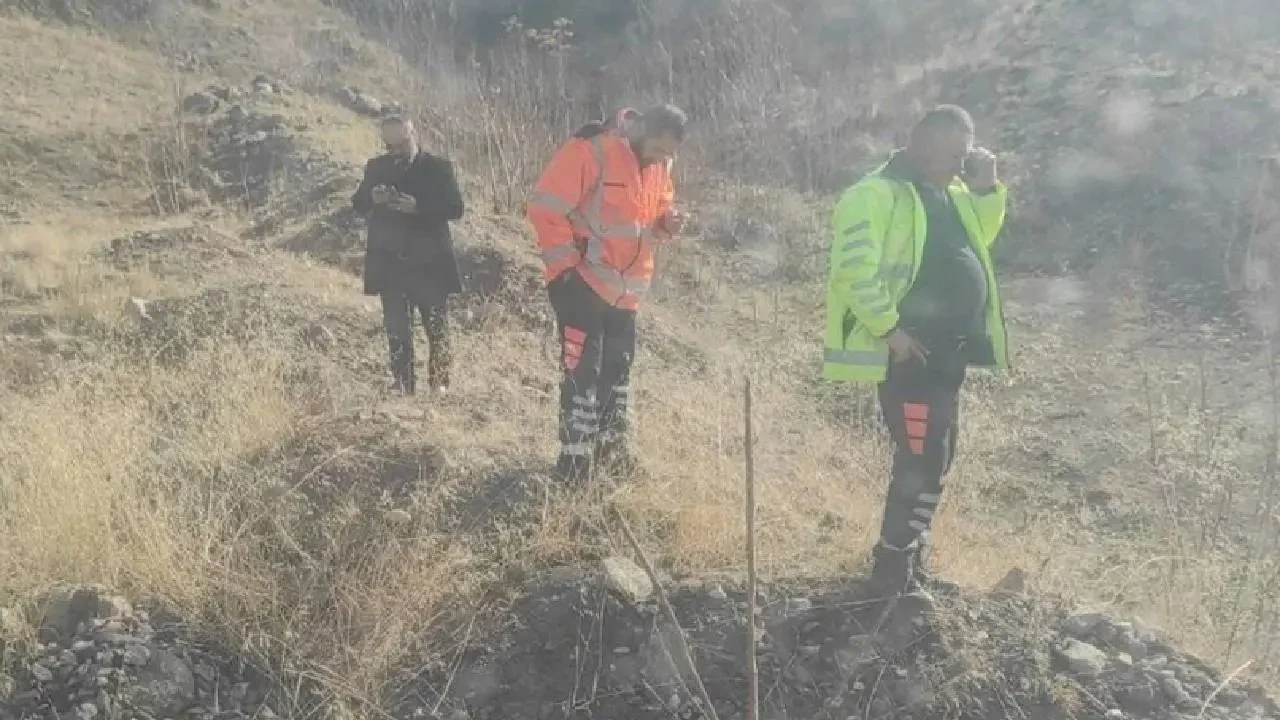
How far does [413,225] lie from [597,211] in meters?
1.68

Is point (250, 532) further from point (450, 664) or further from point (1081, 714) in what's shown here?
point (1081, 714)

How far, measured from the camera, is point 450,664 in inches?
125

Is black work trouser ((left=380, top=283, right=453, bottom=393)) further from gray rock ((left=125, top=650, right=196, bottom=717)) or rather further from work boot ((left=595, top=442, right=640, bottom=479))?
gray rock ((left=125, top=650, right=196, bottom=717))

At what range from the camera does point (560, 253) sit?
393cm

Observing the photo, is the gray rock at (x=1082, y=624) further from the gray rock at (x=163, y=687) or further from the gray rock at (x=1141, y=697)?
the gray rock at (x=163, y=687)

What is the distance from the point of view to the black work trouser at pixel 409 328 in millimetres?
5477

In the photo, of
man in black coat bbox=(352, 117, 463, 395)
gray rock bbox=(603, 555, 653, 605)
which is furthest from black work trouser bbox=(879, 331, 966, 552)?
man in black coat bbox=(352, 117, 463, 395)

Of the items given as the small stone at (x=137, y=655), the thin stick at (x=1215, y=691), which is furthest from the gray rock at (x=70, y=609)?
the thin stick at (x=1215, y=691)

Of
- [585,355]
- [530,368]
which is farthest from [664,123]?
[530,368]

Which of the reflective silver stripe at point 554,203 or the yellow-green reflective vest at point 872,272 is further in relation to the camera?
the reflective silver stripe at point 554,203

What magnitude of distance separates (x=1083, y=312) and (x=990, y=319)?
6.06 m

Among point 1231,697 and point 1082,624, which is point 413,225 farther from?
point 1231,697

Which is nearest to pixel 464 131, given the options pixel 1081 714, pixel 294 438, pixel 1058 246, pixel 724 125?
pixel 724 125

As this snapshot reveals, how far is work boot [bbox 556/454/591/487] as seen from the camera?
397cm
